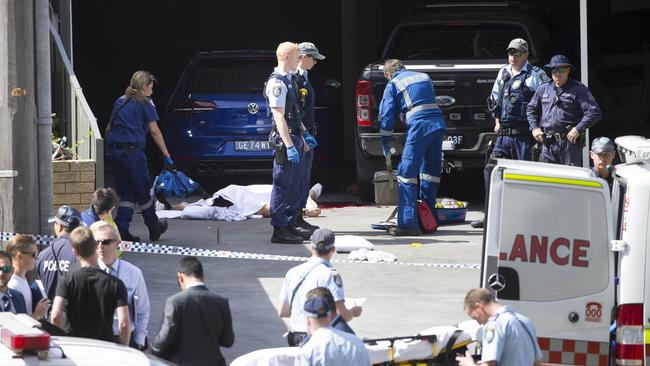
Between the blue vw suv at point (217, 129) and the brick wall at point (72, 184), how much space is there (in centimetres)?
444

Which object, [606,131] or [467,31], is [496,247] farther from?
[606,131]

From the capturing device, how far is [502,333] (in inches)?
274

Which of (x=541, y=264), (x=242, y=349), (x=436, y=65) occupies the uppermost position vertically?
(x=436, y=65)

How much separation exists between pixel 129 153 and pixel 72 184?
3.61 ft

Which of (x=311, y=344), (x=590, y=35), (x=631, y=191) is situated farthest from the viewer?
(x=590, y=35)

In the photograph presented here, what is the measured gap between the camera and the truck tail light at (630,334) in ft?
24.0

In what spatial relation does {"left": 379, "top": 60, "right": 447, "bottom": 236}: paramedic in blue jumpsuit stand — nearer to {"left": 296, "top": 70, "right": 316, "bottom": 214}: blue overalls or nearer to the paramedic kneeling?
{"left": 296, "top": 70, "right": 316, "bottom": 214}: blue overalls

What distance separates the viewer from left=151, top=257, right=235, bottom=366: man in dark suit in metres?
7.10

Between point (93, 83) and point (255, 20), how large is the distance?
9.58ft

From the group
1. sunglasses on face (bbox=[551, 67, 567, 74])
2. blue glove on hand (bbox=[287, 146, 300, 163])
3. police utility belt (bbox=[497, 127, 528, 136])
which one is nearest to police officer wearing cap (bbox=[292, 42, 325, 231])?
blue glove on hand (bbox=[287, 146, 300, 163])

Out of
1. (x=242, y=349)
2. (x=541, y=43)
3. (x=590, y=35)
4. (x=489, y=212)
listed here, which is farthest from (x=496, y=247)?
(x=590, y=35)

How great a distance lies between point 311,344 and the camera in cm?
663

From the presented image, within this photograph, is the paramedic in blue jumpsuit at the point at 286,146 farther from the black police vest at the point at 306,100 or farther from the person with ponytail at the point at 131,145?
the person with ponytail at the point at 131,145

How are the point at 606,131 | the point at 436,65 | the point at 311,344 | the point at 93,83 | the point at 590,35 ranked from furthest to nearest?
the point at 93,83
the point at 590,35
the point at 606,131
the point at 436,65
the point at 311,344
